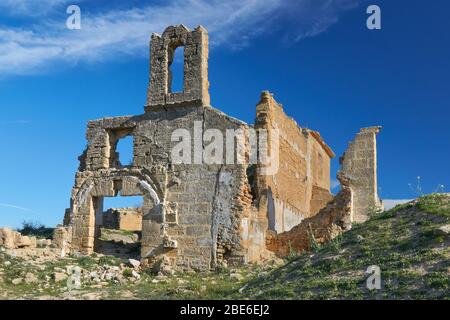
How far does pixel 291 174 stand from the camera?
2098 centimetres

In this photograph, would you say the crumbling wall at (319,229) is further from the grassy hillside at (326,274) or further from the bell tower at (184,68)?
the bell tower at (184,68)

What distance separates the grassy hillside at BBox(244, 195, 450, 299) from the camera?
9.30m

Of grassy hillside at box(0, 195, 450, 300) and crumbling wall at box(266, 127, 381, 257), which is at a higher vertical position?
crumbling wall at box(266, 127, 381, 257)

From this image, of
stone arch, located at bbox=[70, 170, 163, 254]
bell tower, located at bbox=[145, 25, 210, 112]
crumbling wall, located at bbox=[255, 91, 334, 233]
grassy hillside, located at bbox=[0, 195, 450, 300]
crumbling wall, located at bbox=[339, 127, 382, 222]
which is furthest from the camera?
crumbling wall, located at bbox=[339, 127, 382, 222]

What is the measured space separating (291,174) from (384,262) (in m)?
10.6

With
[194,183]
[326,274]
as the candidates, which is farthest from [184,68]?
[326,274]


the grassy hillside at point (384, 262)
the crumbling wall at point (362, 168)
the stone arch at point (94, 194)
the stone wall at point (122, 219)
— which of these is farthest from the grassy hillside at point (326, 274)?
the stone wall at point (122, 219)

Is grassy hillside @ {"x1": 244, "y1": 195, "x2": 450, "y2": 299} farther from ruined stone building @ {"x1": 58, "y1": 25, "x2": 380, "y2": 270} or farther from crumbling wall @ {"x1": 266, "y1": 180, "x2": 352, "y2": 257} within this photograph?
ruined stone building @ {"x1": 58, "y1": 25, "x2": 380, "y2": 270}

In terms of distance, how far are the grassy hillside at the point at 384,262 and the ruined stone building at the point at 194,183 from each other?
458cm

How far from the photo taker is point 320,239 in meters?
17.0

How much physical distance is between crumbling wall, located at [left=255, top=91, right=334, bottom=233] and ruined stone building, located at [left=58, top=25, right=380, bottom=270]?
5cm

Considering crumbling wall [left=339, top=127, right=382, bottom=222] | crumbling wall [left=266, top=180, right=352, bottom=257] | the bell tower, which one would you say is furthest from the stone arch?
crumbling wall [left=339, top=127, right=382, bottom=222]

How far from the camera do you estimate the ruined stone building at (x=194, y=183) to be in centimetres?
1706
